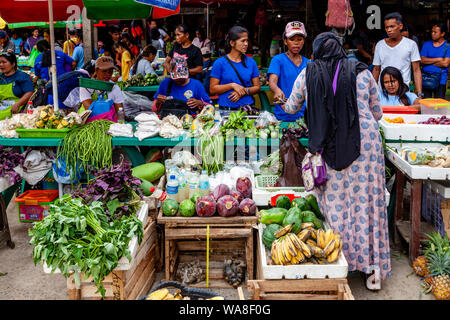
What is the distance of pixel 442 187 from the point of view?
3957 millimetres

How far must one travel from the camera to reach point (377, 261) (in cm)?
360

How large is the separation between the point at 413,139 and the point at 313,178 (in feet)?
4.89

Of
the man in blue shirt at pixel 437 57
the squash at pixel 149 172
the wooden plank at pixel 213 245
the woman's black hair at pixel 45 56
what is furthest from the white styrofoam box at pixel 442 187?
the woman's black hair at pixel 45 56

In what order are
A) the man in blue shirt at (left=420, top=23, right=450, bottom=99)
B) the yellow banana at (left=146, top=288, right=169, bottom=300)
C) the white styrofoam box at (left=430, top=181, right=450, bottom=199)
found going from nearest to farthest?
the yellow banana at (left=146, top=288, right=169, bottom=300)
the white styrofoam box at (left=430, top=181, right=450, bottom=199)
the man in blue shirt at (left=420, top=23, right=450, bottom=99)

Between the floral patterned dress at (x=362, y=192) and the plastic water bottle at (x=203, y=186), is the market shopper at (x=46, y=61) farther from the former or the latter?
the floral patterned dress at (x=362, y=192)

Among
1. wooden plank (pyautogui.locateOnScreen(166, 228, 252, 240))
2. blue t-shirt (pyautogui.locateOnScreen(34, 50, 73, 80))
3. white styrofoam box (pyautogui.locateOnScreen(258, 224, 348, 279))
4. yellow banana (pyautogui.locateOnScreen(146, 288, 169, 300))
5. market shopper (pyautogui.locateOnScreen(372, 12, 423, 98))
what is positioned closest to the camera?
yellow banana (pyautogui.locateOnScreen(146, 288, 169, 300))

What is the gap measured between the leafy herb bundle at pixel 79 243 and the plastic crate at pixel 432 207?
2.95m

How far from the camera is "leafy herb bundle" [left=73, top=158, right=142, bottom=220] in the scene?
3494 mm

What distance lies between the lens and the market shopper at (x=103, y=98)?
5223 mm

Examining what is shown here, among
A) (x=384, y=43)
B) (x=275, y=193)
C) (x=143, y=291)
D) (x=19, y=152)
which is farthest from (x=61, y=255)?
(x=384, y=43)

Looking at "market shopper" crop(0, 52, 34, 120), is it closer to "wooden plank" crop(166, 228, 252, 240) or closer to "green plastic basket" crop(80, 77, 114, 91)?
"green plastic basket" crop(80, 77, 114, 91)

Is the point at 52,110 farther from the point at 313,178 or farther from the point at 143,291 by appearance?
the point at 313,178

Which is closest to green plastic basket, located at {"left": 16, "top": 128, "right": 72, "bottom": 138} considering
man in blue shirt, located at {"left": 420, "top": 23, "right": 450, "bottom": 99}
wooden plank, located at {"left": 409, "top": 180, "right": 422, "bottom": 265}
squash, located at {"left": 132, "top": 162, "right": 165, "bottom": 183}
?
squash, located at {"left": 132, "top": 162, "right": 165, "bottom": 183}

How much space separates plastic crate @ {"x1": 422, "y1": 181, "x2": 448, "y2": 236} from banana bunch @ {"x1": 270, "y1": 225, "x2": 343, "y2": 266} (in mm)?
1538
